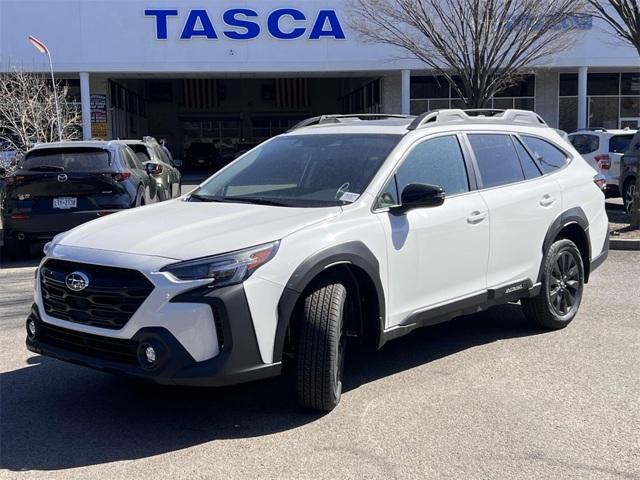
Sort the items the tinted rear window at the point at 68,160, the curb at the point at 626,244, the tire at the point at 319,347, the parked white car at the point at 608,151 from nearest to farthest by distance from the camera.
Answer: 1. the tire at the point at 319,347
2. the tinted rear window at the point at 68,160
3. the curb at the point at 626,244
4. the parked white car at the point at 608,151

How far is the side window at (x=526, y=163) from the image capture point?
6.13 metres

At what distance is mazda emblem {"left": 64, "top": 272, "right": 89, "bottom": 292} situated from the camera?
158 inches

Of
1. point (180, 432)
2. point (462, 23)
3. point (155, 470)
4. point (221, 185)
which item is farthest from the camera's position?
point (462, 23)

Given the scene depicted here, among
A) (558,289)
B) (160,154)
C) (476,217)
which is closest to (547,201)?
(558,289)

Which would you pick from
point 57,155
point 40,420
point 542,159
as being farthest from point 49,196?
point 542,159

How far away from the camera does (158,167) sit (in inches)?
451

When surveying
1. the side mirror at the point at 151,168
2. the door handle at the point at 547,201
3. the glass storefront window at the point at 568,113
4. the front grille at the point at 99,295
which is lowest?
the front grille at the point at 99,295

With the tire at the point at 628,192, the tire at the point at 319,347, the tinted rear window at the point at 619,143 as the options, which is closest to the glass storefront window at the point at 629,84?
the tinted rear window at the point at 619,143

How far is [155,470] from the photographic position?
3.69 m

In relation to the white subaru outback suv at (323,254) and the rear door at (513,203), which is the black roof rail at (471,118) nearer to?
the white subaru outback suv at (323,254)

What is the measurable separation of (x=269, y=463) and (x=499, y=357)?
98.2 inches

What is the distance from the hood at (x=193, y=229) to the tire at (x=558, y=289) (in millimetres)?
2481

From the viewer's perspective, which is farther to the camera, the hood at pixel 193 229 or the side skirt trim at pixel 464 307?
the side skirt trim at pixel 464 307

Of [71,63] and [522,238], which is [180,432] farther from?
[71,63]
